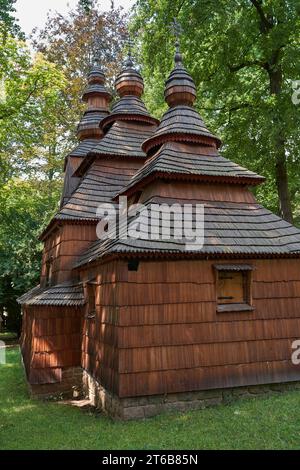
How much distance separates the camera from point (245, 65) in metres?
17.6

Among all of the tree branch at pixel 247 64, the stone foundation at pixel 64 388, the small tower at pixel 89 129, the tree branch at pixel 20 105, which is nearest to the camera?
the stone foundation at pixel 64 388

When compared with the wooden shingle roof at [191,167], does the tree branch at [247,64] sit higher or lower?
higher

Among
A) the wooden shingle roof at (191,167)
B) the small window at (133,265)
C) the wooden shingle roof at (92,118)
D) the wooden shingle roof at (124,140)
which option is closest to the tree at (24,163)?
the wooden shingle roof at (92,118)

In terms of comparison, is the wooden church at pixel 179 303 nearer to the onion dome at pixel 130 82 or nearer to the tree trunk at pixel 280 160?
the onion dome at pixel 130 82

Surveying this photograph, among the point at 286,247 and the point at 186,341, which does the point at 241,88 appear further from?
the point at 186,341

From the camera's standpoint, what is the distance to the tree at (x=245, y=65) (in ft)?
49.6

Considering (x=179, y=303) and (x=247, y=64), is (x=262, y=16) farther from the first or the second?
(x=179, y=303)

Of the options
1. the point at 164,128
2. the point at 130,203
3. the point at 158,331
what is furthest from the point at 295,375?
the point at 164,128

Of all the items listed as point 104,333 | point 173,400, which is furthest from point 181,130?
point 173,400

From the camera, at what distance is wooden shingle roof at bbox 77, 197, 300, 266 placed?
8094 millimetres

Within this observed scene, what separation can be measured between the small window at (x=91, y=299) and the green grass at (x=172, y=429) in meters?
2.32

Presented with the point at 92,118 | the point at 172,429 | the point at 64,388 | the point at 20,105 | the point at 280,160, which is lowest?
the point at 64,388

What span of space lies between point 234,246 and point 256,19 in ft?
40.9

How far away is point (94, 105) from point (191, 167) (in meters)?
10.1
